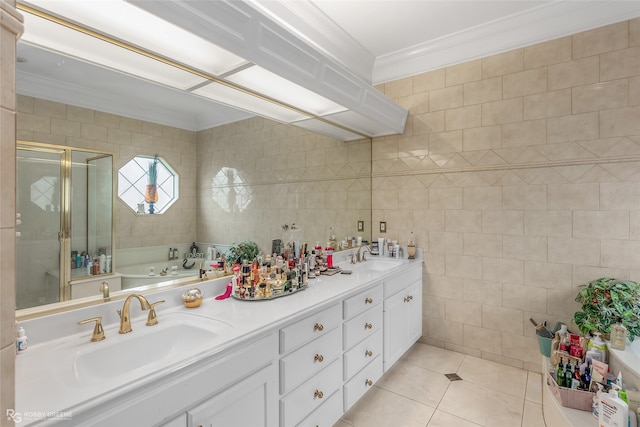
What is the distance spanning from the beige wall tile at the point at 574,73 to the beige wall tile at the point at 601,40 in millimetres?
61

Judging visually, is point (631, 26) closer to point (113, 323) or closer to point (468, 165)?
point (468, 165)

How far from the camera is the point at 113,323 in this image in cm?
132

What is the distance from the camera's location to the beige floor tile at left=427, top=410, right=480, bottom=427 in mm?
1925

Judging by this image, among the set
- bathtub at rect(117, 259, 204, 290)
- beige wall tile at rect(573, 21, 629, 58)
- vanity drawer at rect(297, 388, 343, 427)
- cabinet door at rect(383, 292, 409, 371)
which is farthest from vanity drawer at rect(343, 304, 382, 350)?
beige wall tile at rect(573, 21, 629, 58)

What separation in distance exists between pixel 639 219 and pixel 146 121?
10.9 feet

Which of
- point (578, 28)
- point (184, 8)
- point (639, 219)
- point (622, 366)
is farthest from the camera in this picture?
point (578, 28)

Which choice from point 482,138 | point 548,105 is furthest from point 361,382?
point 548,105

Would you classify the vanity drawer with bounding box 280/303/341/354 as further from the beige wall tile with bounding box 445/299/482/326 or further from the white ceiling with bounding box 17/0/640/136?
the beige wall tile with bounding box 445/299/482/326

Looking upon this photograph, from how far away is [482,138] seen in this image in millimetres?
2727

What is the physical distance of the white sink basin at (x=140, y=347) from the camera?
1031mm

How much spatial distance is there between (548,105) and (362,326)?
2387mm

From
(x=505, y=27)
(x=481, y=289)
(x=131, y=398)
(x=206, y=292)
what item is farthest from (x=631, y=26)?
(x=131, y=398)

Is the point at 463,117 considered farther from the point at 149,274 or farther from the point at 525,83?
the point at 149,274

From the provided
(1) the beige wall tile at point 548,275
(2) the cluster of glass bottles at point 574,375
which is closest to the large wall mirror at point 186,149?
(1) the beige wall tile at point 548,275
